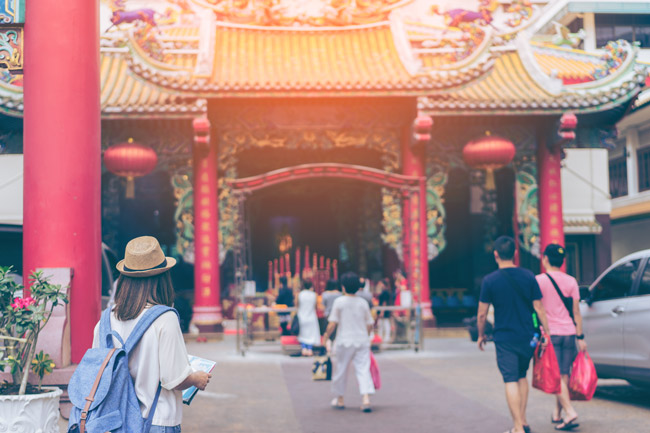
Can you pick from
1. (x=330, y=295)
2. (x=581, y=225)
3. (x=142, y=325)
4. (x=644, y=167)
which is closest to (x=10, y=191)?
(x=330, y=295)

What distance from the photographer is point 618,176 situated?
1017 inches

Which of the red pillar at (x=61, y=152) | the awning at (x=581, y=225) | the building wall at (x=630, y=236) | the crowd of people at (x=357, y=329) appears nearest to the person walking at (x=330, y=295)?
the crowd of people at (x=357, y=329)

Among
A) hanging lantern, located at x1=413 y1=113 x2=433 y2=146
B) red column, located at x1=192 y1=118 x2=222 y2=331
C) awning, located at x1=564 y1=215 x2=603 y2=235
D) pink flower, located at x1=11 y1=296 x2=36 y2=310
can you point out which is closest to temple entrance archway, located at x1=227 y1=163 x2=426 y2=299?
hanging lantern, located at x1=413 y1=113 x2=433 y2=146

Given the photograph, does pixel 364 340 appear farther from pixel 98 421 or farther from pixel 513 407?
pixel 98 421

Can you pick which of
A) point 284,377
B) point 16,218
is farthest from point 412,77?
point 16,218

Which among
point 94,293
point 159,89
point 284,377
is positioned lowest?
point 284,377

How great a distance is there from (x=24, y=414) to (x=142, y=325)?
1792 millimetres

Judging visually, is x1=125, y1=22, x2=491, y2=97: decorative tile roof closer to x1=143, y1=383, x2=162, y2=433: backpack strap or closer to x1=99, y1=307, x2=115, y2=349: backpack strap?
x1=99, y1=307, x2=115, y2=349: backpack strap

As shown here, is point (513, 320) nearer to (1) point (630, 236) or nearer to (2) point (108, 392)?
(2) point (108, 392)

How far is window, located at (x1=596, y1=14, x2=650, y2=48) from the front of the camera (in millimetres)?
31520

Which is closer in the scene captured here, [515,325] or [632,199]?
[515,325]

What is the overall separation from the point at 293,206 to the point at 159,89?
25.1ft

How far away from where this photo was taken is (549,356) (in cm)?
658

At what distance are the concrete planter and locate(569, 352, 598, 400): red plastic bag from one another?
4.48 m
